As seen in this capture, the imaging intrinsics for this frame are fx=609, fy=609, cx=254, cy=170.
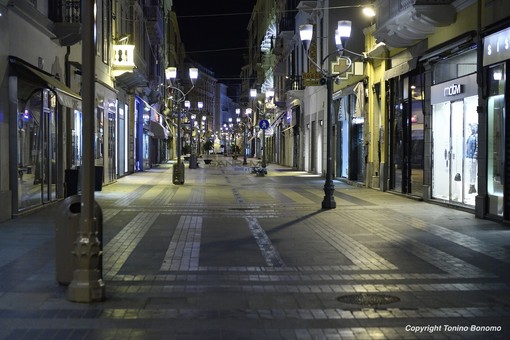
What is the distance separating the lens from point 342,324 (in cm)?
604

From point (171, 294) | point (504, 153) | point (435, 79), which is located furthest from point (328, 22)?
point (171, 294)

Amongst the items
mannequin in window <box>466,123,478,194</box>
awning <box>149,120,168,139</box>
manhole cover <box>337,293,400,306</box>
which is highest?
awning <box>149,120,168,139</box>

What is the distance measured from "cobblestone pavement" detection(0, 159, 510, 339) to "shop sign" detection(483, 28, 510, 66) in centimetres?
359

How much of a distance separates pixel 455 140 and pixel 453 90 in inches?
54.1

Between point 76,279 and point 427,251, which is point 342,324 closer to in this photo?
point 76,279

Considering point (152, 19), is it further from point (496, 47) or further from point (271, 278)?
point (271, 278)

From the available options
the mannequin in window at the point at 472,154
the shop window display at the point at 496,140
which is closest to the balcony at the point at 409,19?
the shop window display at the point at 496,140

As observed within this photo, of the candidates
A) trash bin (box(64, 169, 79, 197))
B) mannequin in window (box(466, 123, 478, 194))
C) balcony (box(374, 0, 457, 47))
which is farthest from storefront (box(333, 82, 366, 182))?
trash bin (box(64, 169, 79, 197))

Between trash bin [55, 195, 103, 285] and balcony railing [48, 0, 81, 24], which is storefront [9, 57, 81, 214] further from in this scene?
trash bin [55, 195, 103, 285]

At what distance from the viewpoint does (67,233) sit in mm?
7301

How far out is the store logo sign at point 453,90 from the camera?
15.5 m

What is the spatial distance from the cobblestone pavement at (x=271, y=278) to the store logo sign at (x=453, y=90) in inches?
124

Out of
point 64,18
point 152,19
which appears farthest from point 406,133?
point 152,19

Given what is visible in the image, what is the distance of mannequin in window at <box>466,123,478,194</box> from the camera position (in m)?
15.1
